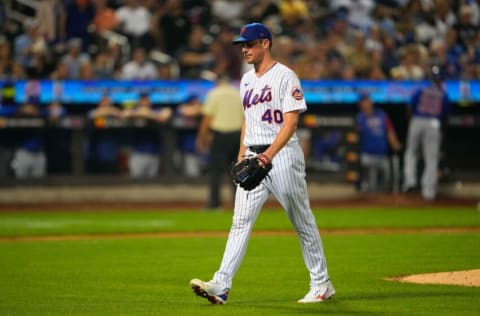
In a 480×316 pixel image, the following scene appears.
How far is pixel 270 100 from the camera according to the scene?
741 cm

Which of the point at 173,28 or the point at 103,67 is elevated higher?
the point at 173,28

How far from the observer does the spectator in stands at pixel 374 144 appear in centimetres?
1914

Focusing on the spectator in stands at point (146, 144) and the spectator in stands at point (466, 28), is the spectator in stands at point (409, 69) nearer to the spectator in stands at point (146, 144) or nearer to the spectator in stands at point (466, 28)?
the spectator in stands at point (466, 28)

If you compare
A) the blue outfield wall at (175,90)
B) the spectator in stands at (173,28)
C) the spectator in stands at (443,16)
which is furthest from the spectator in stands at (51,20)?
the spectator in stands at (443,16)

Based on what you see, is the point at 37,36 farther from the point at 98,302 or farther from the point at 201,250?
the point at 98,302

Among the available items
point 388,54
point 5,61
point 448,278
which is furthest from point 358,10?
point 448,278

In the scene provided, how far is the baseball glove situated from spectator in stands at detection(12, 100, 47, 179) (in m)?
12.8

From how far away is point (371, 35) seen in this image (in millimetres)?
20953

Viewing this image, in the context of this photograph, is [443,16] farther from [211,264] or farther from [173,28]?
[211,264]

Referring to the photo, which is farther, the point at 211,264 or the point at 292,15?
the point at 292,15

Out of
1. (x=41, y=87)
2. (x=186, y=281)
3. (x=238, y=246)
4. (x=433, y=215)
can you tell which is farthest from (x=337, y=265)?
(x=41, y=87)

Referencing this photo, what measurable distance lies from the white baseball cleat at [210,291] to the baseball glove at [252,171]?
2.39 feet

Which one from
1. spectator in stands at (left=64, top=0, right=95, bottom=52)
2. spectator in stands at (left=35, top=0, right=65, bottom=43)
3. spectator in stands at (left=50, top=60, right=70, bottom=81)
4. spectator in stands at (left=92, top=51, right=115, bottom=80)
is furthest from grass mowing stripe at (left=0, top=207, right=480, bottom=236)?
spectator in stands at (left=64, top=0, right=95, bottom=52)

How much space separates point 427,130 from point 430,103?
520 mm
